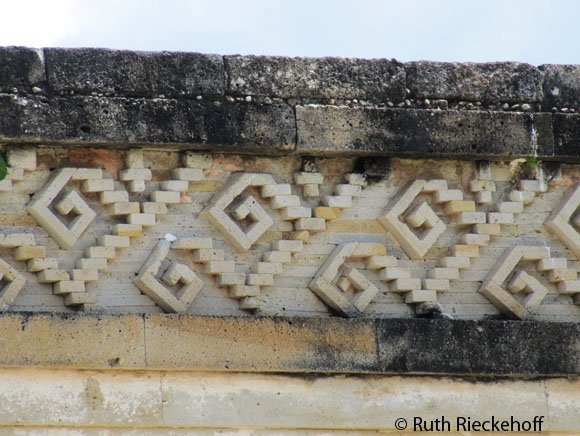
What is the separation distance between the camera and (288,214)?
7727 millimetres

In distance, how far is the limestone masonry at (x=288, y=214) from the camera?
24.0ft

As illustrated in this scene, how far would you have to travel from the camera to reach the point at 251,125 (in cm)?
761

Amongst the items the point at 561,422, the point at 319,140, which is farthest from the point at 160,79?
the point at 561,422

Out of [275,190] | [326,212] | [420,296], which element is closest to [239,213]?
[275,190]

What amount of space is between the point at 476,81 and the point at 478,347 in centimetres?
136

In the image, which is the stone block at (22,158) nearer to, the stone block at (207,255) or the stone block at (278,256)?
the stone block at (207,255)

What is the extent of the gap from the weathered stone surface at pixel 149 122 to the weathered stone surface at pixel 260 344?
0.85m

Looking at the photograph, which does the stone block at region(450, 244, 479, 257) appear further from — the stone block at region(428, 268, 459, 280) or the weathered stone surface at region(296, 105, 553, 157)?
the weathered stone surface at region(296, 105, 553, 157)

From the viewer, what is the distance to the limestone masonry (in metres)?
7.30

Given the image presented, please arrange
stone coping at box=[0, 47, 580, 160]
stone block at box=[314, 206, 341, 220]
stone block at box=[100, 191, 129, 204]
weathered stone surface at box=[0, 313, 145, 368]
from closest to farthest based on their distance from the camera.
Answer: weathered stone surface at box=[0, 313, 145, 368] → stone coping at box=[0, 47, 580, 160] → stone block at box=[100, 191, 129, 204] → stone block at box=[314, 206, 341, 220]

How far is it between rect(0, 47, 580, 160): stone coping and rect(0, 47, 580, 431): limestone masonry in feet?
0.03

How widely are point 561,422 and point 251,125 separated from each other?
6.91 feet

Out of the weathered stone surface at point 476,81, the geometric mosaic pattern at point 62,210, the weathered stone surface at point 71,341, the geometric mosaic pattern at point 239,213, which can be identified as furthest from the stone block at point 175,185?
the weathered stone surface at point 476,81

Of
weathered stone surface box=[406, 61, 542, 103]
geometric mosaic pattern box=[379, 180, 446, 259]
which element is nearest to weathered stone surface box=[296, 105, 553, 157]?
weathered stone surface box=[406, 61, 542, 103]
